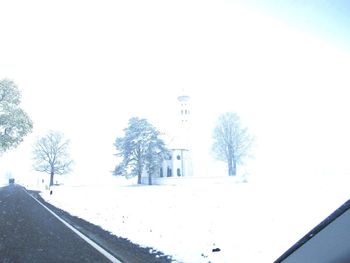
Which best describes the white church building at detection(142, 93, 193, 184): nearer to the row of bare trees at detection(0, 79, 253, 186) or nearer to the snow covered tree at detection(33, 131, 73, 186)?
the row of bare trees at detection(0, 79, 253, 186)

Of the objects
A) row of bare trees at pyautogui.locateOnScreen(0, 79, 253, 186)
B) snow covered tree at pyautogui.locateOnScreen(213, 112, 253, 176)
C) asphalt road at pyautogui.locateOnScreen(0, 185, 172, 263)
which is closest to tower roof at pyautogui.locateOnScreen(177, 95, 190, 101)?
row of bare trees at pyautogui.locateOnScreen(0, 79, 253, 186)

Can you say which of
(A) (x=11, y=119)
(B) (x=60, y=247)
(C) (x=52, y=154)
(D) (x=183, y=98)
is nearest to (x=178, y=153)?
(D) (x=183, y=98)

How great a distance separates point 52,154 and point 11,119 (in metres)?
36.8

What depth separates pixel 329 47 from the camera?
4270 mm

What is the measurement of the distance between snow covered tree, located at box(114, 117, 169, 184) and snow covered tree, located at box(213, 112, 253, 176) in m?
10.6

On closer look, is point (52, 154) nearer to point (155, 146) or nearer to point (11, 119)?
point (155, 146)

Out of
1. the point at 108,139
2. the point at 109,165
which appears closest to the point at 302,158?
the point at 109,165

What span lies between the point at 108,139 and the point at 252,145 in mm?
116762

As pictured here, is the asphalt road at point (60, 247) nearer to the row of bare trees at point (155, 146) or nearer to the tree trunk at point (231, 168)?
the row of bare trees at point (155, 146)

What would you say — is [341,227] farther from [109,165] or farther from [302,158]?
[109,165]

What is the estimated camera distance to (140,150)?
191 feet

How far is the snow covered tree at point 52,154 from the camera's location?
211 ft

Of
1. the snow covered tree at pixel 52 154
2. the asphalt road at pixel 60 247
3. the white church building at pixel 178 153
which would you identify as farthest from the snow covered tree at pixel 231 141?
the asphalt road at pixel 60 247

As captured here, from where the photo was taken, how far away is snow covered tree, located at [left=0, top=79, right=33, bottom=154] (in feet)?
102
